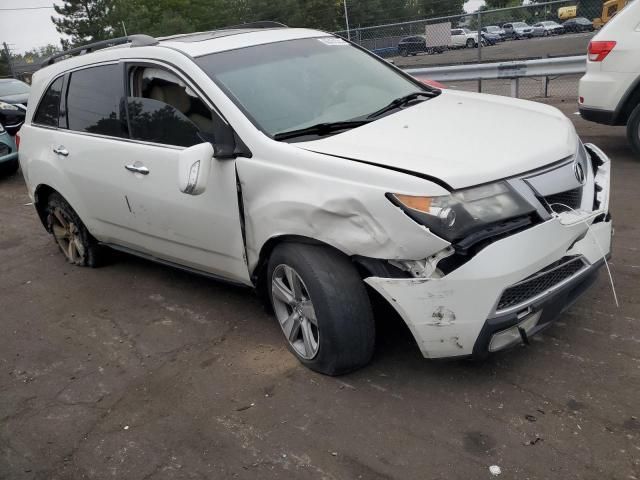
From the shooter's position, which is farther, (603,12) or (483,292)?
(603,12)

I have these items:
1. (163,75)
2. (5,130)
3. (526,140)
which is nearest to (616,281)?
(526,140)

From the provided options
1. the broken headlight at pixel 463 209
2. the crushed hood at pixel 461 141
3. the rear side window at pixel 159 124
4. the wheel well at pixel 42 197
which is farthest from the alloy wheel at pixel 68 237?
the broken headlight at pixel 463 209

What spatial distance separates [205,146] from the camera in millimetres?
3305

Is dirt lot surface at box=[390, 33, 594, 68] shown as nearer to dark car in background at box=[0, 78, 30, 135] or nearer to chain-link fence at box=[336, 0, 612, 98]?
chain-link fence at box=[336, 0, 612, 98]

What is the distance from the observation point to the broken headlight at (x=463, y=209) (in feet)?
8.57

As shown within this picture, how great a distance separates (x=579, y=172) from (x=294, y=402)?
1845 mm

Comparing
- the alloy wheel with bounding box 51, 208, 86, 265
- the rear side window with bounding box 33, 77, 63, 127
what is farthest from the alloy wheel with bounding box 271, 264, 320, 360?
the rear side window with bounding box 33, 77, 63, 127

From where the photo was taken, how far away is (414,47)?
13352 mm

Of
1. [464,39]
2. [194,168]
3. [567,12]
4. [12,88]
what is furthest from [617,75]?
[12,88]

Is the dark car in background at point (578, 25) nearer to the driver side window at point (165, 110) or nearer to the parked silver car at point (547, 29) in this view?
the parked silver car at point (547, 29)

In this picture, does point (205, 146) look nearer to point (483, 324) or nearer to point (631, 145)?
point (483, 324)

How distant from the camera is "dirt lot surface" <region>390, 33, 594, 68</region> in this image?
1252 centimetres

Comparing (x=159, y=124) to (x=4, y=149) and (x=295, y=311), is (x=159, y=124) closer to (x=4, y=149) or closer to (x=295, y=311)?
(x=295, y=311)

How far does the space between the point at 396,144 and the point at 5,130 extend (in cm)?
935
